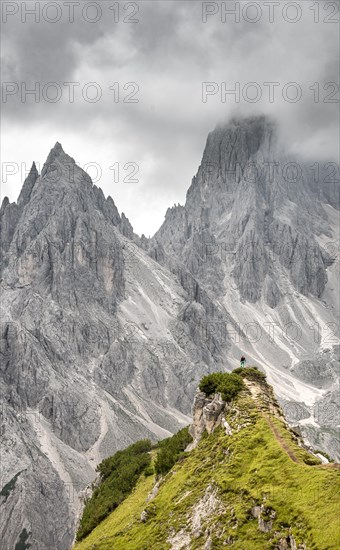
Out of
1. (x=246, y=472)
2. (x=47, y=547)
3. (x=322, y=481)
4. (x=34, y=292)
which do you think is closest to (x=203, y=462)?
(x=246, y=472)

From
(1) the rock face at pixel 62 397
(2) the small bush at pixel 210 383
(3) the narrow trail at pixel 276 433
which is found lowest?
(1) the rock face at pixel 62 397

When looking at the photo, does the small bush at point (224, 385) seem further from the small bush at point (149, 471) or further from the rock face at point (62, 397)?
the rock face at point (62, 397)

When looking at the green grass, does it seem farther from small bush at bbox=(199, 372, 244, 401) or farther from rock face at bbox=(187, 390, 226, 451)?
rock face at bbox=(187, 390, 226, 451)

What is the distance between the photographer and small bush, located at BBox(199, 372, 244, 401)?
2867 cm

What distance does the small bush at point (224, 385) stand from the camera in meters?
28.7

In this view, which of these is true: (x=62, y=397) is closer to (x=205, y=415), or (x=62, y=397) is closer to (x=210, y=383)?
(x=210, y=383)

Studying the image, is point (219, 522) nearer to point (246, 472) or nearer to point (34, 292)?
point (246, 472)

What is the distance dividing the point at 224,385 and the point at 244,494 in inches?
379

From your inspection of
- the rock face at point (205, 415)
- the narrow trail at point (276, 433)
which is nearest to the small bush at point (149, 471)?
the rock face at point (205, 415)

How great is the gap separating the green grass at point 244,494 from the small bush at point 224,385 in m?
0.63

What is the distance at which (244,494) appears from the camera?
19875 millimetres

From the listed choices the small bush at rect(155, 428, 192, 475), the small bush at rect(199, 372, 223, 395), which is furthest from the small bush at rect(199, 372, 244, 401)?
the small bush at rect(155, 428, 192, 475)

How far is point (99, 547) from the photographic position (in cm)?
2503

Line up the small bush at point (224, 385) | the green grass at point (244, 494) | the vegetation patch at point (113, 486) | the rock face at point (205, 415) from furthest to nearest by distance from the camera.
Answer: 1. the vegetation patch at point (113, 486)
2. the small bush at point (224, 385)
3. the rock face at point (205, 415)
4. the green grass at point (244, 494)
